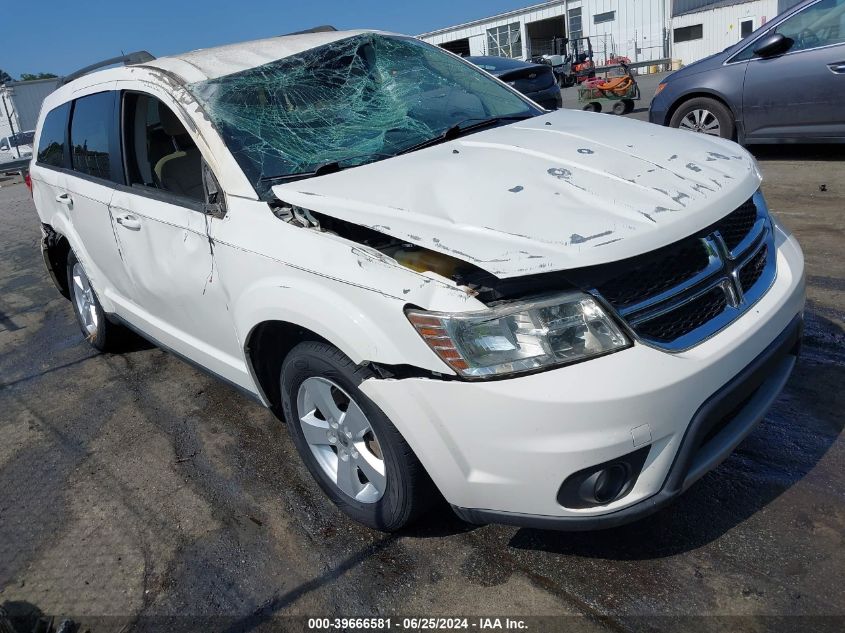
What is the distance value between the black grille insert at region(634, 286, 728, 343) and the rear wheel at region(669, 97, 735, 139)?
18.9 feet

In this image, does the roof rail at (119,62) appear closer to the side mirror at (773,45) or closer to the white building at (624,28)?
the side mirror at (773,45)

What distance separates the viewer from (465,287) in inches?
83.2

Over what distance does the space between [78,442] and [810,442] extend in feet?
11.5

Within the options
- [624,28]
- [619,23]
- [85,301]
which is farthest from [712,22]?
[85,301]

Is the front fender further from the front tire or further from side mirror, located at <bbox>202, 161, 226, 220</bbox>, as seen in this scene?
side mirror, located at <bbox>202, 161, 226, 220</bbox>

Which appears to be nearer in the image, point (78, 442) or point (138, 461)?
point (138, 461)

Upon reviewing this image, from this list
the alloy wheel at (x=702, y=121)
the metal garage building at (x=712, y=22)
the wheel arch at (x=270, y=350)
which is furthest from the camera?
the metal garage building at (x=712, y=22)

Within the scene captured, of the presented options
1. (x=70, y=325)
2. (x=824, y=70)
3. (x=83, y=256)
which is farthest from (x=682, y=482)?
(x=824, y=70)

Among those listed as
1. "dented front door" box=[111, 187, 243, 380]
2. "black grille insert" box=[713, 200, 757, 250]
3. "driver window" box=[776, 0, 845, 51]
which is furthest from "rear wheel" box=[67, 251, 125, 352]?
"driver window" box=[776, 0, 845, 51]

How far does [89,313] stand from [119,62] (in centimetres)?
174

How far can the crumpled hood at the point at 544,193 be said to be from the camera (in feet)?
6.87

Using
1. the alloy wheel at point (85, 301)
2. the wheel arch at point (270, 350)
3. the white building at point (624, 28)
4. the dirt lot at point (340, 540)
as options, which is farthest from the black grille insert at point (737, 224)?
the white building at point (624, 28)

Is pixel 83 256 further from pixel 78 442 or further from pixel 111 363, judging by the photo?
pixel 78 442

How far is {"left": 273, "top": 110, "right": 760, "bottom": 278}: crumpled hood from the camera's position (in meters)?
2.09
